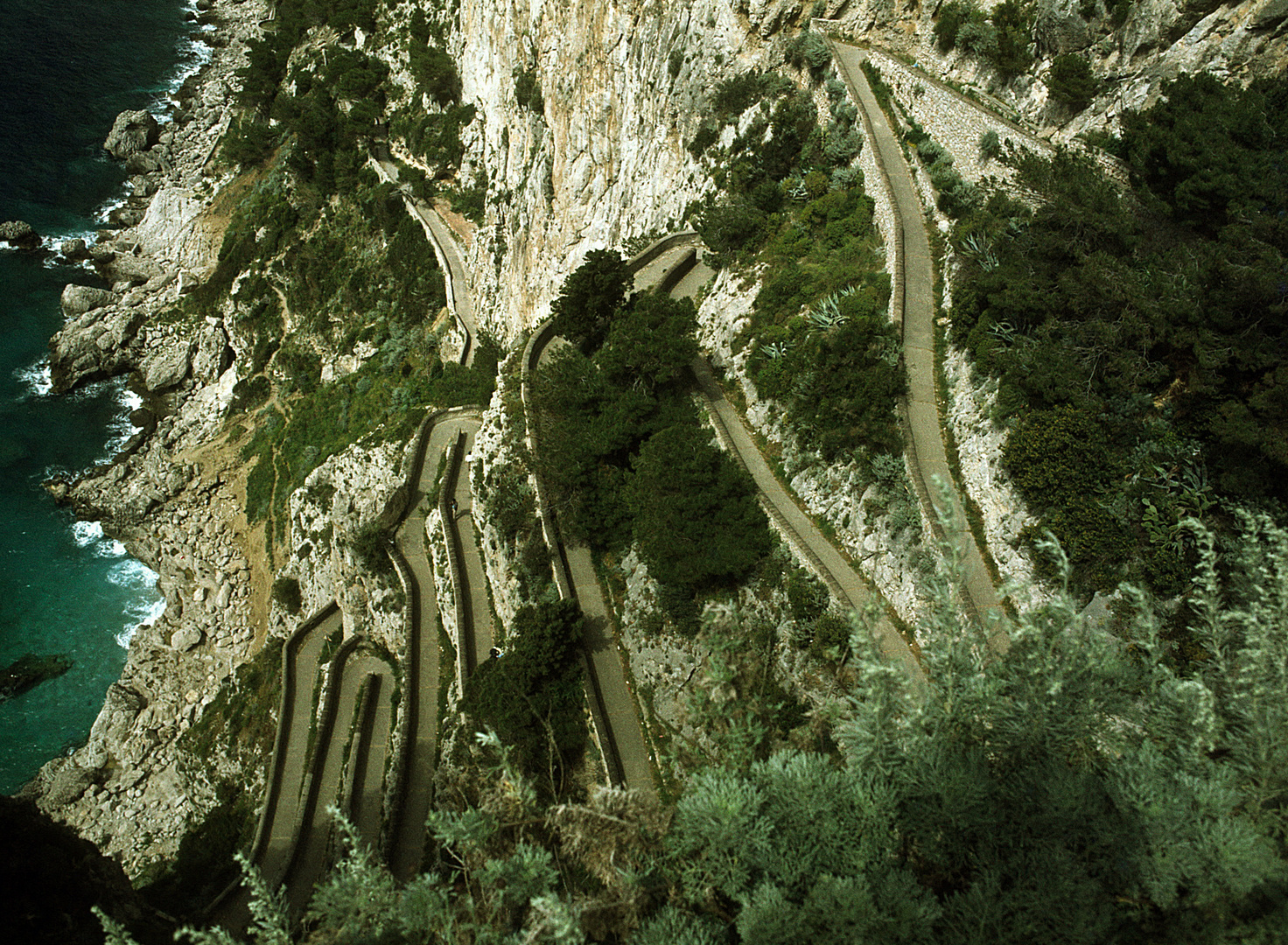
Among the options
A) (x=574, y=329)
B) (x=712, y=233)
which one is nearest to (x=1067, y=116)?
(x=712, y=233)

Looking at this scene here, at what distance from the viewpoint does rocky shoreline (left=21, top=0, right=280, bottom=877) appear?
31188 mm

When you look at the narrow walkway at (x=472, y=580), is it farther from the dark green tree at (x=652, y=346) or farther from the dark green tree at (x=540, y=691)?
the dark green tree at (x=652, y=346)

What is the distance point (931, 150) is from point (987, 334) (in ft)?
29.0

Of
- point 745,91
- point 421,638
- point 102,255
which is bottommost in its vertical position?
point 421,638

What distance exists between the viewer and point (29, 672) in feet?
119

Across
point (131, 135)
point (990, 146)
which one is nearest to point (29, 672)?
point (990, 146)

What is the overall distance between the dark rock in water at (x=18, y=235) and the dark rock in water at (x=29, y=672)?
35.0 meters

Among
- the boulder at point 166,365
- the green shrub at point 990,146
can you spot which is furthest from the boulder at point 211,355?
the green shrub at point 990,146

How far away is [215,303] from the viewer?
50.6 meters

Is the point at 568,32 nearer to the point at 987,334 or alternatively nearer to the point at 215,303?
the point at 987,334

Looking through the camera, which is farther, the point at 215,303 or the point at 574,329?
the point at 215,303

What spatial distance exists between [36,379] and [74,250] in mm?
12937

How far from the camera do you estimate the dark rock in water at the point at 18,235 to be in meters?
54.3

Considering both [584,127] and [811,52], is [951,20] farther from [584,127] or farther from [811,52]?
[584,127]
